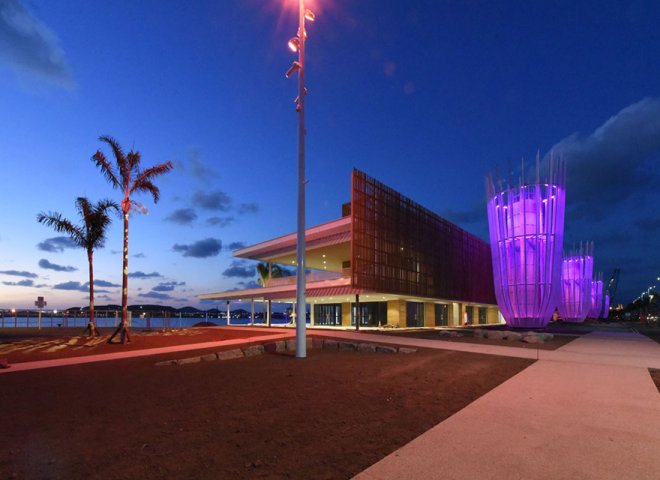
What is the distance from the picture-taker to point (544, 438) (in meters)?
5.23

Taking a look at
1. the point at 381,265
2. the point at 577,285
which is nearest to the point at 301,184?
the point at 381,265

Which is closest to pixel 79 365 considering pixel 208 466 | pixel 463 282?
pixel 208 466

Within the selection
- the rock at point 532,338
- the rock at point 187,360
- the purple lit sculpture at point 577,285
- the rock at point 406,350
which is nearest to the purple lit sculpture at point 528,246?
the rock at point 532,338

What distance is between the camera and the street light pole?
13.7 meters

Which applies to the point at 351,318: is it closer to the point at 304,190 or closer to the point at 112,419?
the point at 304,190

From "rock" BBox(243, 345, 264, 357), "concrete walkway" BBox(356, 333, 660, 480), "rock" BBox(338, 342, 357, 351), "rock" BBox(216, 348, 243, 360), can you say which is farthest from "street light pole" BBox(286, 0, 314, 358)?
"concrete walkway" BBox(356, 333, 660, 480)

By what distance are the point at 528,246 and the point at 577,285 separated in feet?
173

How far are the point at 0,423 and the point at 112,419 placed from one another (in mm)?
1693

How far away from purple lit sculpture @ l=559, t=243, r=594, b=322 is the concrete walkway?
267 ft

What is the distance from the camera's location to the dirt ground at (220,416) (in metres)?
4.40

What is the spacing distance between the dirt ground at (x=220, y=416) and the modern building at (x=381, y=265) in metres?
21.2

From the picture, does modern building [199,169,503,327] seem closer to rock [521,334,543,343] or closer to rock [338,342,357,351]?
rock [521,334,543,343]

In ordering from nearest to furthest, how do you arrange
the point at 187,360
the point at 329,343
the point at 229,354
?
1. the point at 187,360
2. the point at 229,354
3. the point at 329,343

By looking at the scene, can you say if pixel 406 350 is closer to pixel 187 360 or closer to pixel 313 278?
pixel 187 360
